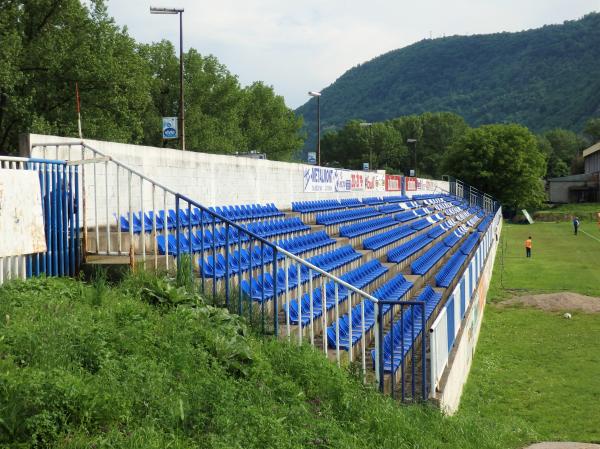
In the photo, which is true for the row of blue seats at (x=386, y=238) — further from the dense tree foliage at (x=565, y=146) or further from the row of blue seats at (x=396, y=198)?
the dense tree foliage at (x=565, y=146)

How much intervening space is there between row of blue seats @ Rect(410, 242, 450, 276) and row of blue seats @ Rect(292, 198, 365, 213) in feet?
11.5

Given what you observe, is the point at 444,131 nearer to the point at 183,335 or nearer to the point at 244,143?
the point at 244,143

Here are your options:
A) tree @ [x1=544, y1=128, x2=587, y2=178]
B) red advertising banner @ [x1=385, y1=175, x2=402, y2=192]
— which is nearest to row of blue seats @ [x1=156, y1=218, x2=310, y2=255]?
red advertising banner @ [x1=385, y1=175, x2=402, y2=192]

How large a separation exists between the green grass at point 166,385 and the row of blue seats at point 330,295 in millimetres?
1185

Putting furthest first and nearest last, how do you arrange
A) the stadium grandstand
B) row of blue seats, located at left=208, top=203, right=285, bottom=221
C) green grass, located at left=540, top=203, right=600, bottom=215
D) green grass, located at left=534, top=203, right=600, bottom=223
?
1. green grass, located at left=540, top=203, right=600, bottom=215
2. green grass, located at left=534, top=203, right=600, bottom=223
3. row of blue seats, located at left=208, top=203, right=285, bottom=221
4. the stadium grandstand

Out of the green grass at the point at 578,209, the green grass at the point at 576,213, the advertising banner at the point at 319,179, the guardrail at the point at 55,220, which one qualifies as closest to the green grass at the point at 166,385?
the guardrail at the point at 55,220

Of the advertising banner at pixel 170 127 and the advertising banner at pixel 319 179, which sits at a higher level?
the advertising banner at pixel 170 127

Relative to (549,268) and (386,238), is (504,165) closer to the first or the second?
(549,268)

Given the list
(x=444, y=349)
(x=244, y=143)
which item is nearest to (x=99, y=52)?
(x=444, y=349)

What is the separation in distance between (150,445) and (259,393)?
56.8 inches

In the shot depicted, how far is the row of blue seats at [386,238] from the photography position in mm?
17094

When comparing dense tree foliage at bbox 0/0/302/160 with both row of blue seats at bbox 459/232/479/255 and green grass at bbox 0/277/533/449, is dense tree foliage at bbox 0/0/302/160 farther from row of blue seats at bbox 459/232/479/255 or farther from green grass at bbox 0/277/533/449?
green grass at bbox 0/277/533/449

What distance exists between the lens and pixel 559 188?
323ft

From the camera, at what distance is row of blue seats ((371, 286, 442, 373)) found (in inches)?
270
